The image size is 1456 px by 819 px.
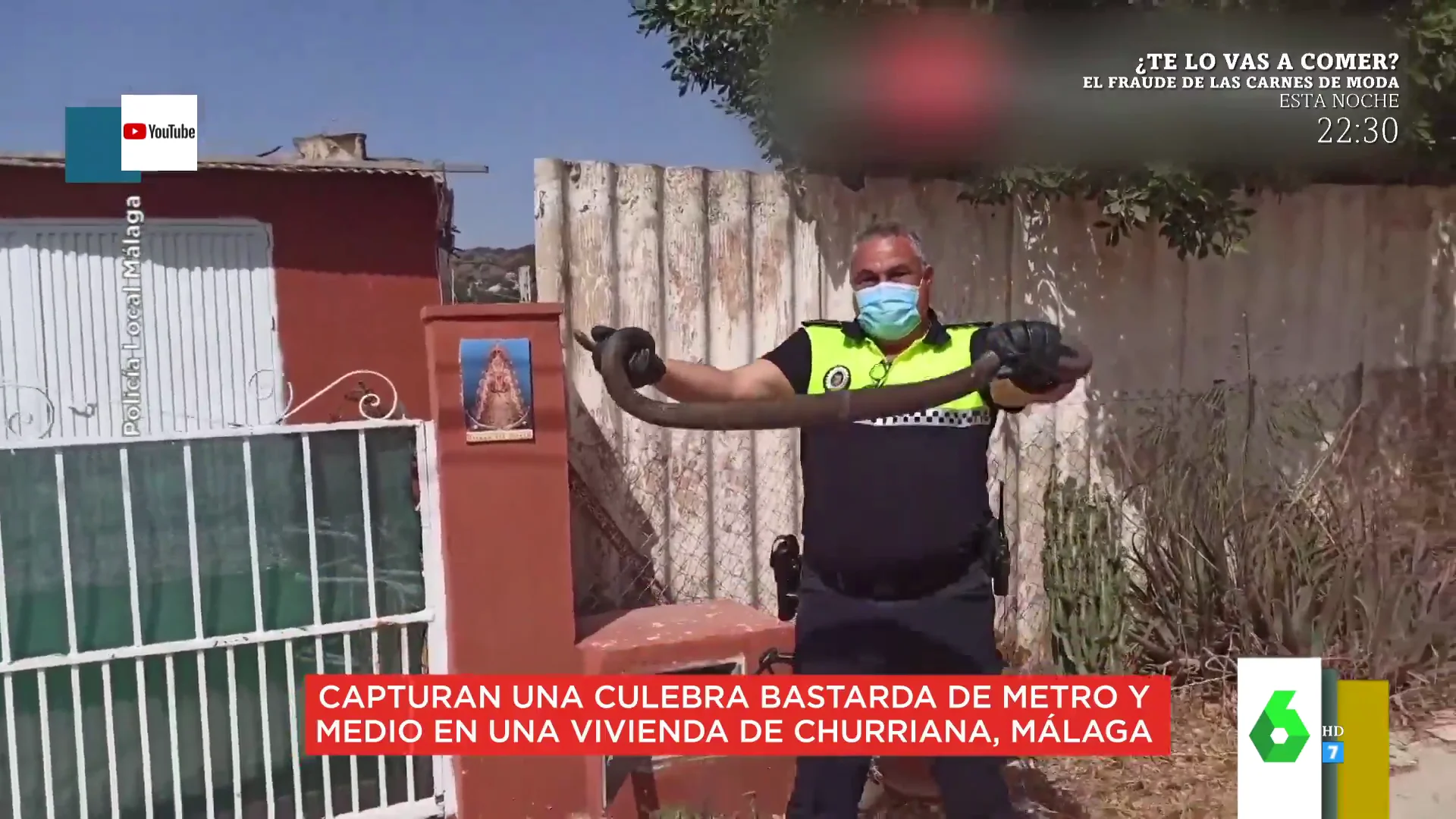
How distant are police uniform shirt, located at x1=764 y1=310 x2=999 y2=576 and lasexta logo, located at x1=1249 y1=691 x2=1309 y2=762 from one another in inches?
43.6

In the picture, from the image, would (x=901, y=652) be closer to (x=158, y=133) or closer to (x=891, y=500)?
(x=891, y=500)

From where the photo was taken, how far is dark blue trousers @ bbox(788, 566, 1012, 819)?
7.84 ft

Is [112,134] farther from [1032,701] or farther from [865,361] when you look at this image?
[1032,701]

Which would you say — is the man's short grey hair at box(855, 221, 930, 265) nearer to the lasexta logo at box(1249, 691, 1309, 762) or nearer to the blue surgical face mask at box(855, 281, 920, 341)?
the blue surgical face mask at box(855, 281, 920, 341)

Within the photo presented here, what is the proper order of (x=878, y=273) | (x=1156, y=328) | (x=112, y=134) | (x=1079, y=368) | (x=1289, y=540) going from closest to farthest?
1. (x=1079, y=368)
2. (x=878, y=273)
3. (x=1289, y=540)
4. (x=1156, y=328)
5. (x=112, y=134)

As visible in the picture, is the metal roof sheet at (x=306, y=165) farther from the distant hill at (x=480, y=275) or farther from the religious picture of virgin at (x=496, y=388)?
the religious picture of virgin at (x=496, y=388)

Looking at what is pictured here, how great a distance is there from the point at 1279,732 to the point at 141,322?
510 centimetres

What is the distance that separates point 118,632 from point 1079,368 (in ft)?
8.67

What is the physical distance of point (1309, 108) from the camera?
3.75m

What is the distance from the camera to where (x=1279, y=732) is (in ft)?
9.00

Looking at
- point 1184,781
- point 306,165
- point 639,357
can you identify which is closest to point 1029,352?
point 639,357

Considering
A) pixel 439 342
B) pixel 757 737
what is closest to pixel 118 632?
pixel 439 342

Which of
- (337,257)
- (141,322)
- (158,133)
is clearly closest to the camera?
(158,133)
